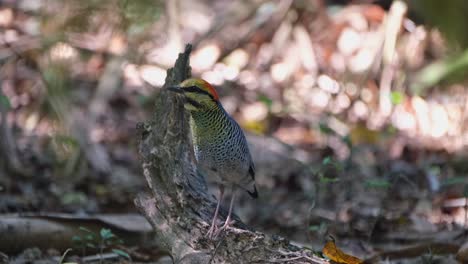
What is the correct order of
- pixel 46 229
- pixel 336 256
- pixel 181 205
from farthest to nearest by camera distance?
1. pixel 46 229
2. pixel 181 205
3. pixel 336 256

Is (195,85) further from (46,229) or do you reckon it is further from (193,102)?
(46,229)

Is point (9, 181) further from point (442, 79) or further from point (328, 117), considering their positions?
point (442, 79)

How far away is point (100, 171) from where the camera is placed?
8.44m

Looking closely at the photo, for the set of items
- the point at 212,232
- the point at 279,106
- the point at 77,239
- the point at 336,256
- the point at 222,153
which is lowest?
the point at 77,239

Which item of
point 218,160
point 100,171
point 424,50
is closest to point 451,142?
point 424,50

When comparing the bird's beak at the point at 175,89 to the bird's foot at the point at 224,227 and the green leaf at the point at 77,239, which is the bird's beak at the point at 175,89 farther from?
the green leaf at the point at 77,239

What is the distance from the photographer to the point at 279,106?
10.3m

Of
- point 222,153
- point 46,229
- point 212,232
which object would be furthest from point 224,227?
point 46,229

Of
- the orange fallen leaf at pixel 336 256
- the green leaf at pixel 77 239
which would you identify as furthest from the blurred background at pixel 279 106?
the orange fallen leaf at pixel 336 256

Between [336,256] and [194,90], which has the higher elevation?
[194,90]

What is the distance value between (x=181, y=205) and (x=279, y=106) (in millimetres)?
5884

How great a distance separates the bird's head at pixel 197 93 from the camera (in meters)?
4.45

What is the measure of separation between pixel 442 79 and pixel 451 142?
105 cm

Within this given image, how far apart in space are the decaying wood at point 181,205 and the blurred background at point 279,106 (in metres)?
1.22
